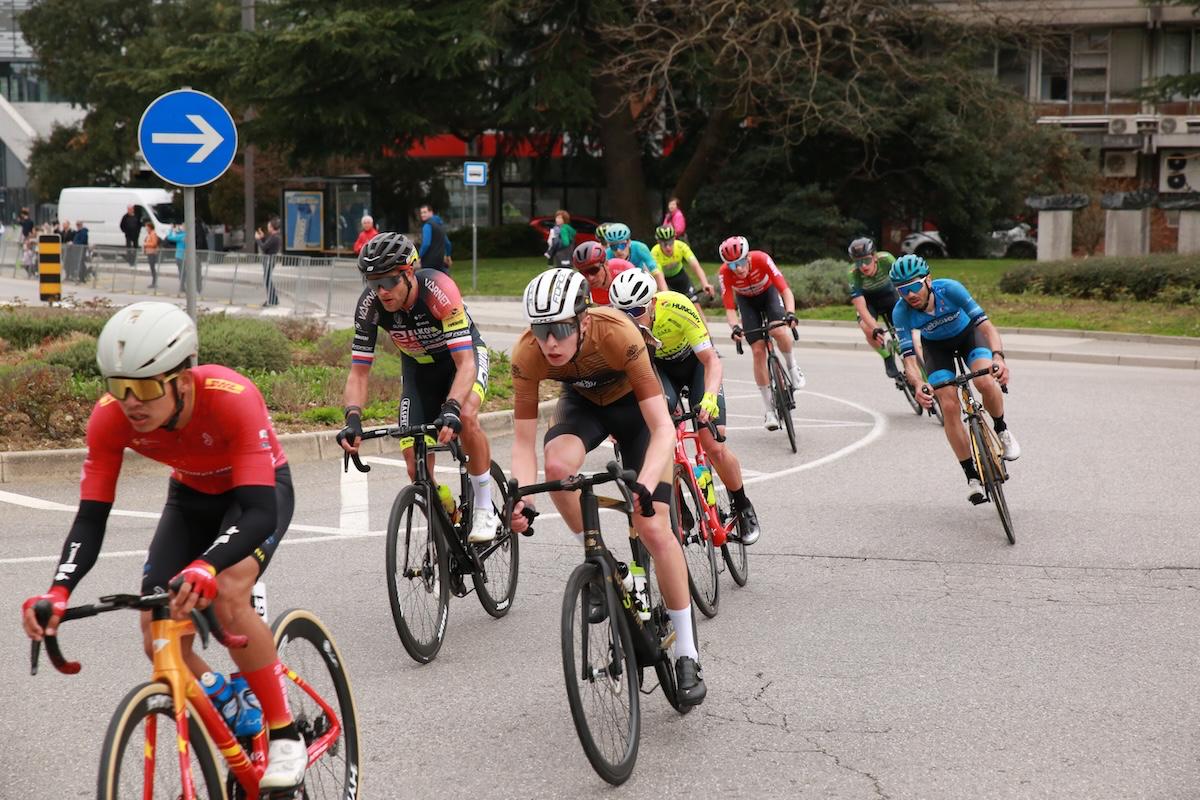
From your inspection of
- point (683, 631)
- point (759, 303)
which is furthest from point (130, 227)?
point (683, 631)

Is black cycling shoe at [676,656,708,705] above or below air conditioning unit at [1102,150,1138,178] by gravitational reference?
below

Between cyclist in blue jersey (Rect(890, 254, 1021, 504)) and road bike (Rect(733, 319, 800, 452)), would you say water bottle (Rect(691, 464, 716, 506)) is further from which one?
road bike (Rect(733, 319, 800, 452))

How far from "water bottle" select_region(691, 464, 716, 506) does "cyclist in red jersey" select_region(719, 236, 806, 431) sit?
5.50 meters

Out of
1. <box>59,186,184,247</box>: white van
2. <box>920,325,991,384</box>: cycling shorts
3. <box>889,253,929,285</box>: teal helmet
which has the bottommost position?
<box>920,325,991,384</box>: cycling shorts

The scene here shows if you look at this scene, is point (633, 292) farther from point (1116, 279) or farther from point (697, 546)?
point (1116, 279)

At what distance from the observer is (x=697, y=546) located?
7.41 m

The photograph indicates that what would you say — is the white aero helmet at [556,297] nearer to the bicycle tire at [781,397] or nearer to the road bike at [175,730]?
the road bike at [175,730]

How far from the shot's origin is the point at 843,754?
537cm

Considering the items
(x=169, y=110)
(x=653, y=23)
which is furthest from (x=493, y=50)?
(x=169, y=110)

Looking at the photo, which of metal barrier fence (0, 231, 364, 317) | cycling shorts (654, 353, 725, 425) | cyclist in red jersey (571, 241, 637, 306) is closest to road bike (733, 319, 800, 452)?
cycling shorts (654, 353, 725, 425)

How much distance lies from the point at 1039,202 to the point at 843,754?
30345mm

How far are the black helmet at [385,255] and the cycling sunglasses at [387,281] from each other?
1.7 inches

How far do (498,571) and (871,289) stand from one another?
8594 millimetres

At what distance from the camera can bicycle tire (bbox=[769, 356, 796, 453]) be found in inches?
502
